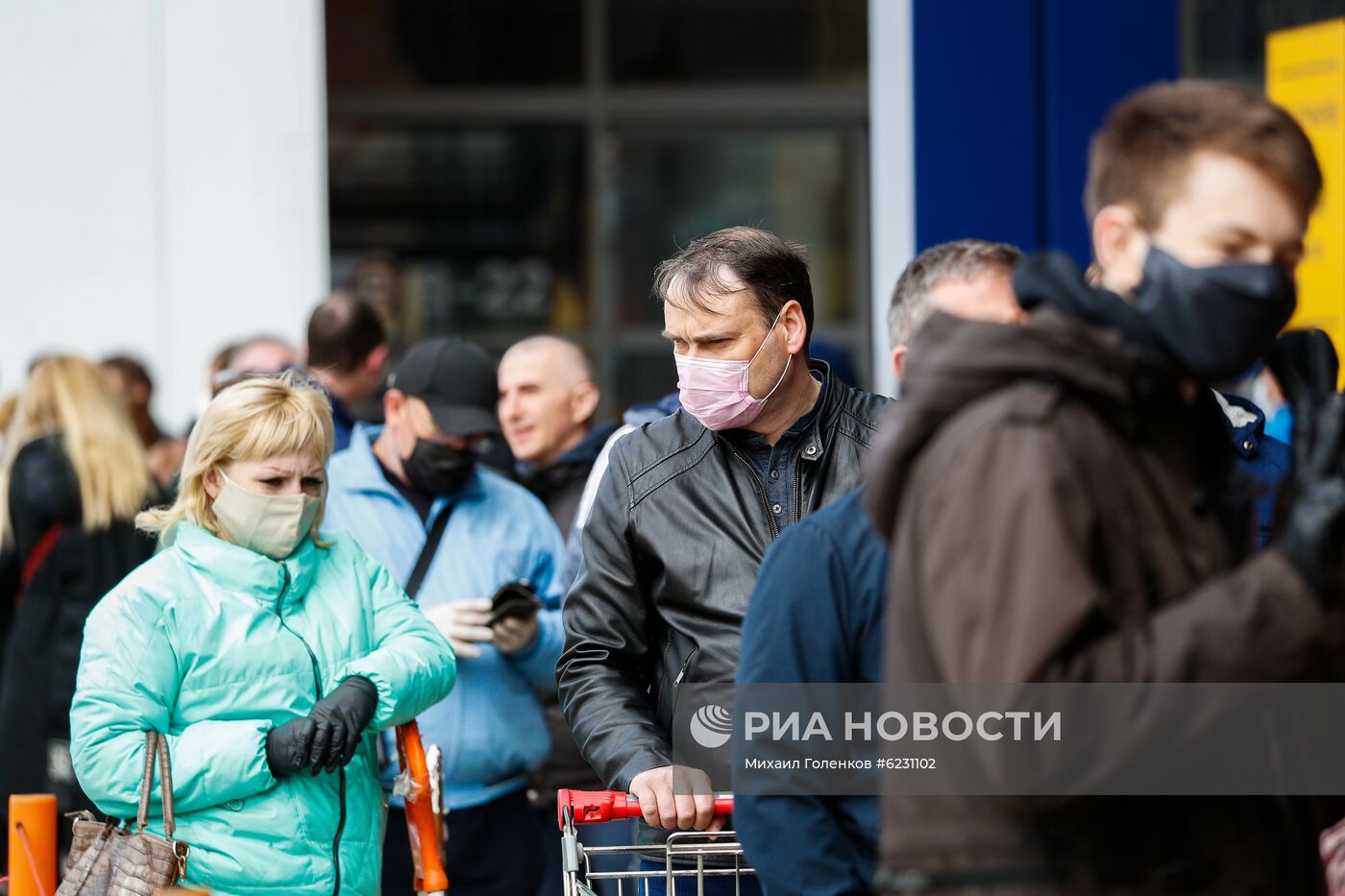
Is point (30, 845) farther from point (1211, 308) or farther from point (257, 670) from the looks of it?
point (1211, 308)

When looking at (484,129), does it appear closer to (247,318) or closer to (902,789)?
(247,318)

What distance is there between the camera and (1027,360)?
1854 millimetres

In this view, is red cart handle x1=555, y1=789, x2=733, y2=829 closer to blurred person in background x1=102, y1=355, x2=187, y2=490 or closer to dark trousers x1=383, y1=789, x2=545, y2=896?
dark trousers x1=383, y1=789, x2=545, y2=896

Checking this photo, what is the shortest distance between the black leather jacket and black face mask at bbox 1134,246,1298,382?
1.42 meters

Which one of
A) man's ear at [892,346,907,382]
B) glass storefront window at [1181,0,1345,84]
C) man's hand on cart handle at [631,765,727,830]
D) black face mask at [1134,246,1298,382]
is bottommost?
man's hand on cart handle at [631,765,727,830]

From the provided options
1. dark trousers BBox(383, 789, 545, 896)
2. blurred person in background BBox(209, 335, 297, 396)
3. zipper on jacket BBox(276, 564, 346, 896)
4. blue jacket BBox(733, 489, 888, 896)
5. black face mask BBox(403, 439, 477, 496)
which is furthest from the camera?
blurred person in background BBox(209, 335, 297, 396)

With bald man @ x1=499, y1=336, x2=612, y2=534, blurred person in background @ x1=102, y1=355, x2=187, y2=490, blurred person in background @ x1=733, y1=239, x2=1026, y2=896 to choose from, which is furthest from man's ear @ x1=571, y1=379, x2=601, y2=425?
blurred person in background @ x1=733, y1=239, x2=1026, y2=896

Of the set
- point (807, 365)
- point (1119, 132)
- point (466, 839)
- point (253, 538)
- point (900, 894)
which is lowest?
point (466, 839)

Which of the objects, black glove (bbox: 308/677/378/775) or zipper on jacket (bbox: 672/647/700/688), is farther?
black glove (bbox: 308/677/378/775)

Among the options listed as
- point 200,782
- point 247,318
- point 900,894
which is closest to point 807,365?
point 200,782

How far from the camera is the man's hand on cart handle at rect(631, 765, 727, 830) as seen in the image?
9.66 feet

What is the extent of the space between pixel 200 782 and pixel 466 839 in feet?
4.71

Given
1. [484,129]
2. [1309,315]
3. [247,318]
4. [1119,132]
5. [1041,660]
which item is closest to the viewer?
[1041,660]

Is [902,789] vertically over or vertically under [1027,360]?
under
